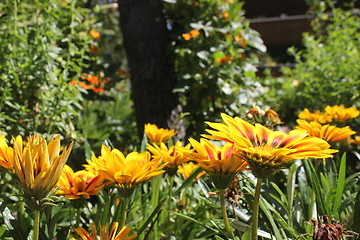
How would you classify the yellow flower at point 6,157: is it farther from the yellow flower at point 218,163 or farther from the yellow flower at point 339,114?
the yellow flower at point 339,114

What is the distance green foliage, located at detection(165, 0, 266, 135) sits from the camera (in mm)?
2406

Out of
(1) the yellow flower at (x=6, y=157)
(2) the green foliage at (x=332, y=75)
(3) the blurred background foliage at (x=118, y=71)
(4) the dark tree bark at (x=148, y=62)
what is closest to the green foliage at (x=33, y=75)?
(3) the blurred background foliage at (x=118, y=71)

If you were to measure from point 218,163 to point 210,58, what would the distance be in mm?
1744

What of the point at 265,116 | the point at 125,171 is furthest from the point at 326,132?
the point at 125,171

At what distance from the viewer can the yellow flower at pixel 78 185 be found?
0.85m

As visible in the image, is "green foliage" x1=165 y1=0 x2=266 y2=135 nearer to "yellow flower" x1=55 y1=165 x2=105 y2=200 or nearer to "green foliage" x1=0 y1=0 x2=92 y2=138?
"green foliage" x1=0 y1=0 x2=92 y2=138

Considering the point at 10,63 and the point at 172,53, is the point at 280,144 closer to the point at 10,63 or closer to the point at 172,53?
the point at 10,63

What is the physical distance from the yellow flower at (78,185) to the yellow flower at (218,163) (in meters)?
0.23

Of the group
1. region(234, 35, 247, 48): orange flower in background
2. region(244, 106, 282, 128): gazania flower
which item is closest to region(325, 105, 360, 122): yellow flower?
region(244, 106, 282, 128): gazania flower

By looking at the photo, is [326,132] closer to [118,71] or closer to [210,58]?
[210,58]

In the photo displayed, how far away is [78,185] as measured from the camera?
2.83 ft

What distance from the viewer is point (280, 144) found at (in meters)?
0.77

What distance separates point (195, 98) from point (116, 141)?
25.5 inches

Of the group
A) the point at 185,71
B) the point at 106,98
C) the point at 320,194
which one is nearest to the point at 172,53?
the point at 185,71
